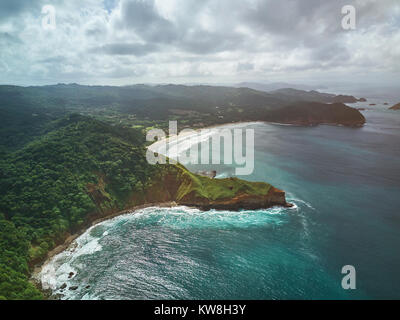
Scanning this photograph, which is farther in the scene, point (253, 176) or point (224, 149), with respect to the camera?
point (224, 149)

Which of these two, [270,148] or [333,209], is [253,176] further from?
[270,148]

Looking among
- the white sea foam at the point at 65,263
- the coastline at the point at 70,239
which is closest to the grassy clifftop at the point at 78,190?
the coastline at the point at 70,239

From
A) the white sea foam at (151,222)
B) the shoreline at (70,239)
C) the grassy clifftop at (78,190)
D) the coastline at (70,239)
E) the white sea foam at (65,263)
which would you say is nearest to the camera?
the white sea foam at (65,263)

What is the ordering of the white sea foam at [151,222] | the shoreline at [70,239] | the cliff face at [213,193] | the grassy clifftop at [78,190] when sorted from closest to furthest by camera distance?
1. the shoreline at [70,239]
2. the white sea foam at [151,222]
3. the grassy clifftop at [78,190]
4. the cliff face at [213,193]

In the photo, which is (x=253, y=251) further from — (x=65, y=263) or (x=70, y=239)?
(x=70, y=239)

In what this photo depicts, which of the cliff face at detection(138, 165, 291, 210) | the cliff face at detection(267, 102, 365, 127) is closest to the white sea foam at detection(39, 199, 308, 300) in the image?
the cliff face at detection(138, 165, 291, 210)

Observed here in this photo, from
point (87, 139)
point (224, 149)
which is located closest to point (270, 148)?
point (224, 149)

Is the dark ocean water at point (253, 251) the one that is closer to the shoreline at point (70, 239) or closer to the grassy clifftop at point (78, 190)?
the shoreline at point (70, 239)
